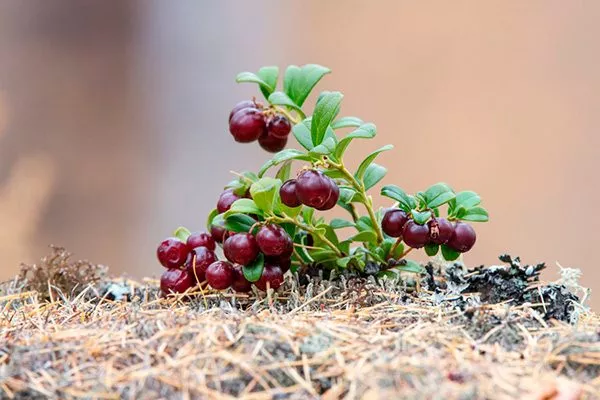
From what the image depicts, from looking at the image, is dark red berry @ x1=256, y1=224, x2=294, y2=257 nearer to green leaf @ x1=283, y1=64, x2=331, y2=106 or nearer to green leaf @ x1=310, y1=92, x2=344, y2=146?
green leaf @ x1=310, y1=92, x2=344, y2=146

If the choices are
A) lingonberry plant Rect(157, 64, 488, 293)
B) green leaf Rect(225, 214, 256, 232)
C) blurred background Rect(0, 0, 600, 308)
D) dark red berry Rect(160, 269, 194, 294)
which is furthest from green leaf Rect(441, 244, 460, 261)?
blurred background Rect(0, 0, 600, 308)

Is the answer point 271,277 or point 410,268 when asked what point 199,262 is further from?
point 410,268

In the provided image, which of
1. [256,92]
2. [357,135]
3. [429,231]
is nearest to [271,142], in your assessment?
[357,135]

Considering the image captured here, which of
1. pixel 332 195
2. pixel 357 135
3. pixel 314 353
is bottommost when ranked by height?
pixel 314 353

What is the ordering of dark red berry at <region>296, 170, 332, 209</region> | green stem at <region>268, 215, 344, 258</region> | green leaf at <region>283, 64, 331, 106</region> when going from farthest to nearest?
green leaf at <region>283, 64, 331, 106</region> < green stem at <region>268, 215, 344, 258</region> < dark red berry at <region>296, 170, 332, 209</region>

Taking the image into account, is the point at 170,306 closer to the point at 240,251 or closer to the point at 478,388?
the point at 240,251
